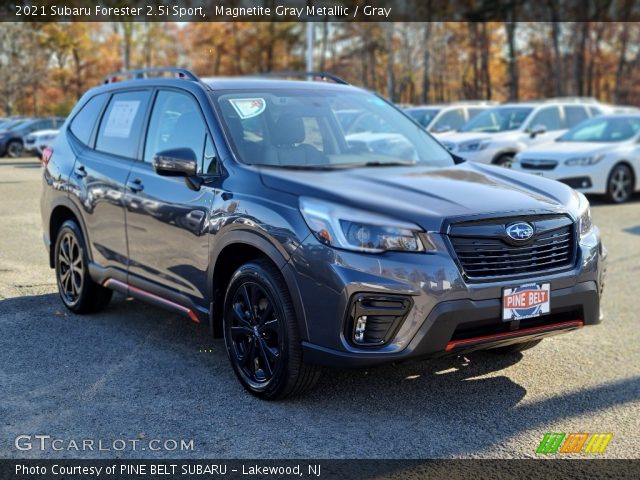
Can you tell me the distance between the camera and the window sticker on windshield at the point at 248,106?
5055 mm

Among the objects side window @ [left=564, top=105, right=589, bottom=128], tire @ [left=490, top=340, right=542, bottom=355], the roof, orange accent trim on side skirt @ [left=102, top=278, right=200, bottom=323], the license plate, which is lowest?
tire @ [left=490, top=340, right=542, bottom=355]

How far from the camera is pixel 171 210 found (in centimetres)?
498

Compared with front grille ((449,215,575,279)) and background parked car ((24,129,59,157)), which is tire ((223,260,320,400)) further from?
background parked car ((24,129,59,157))

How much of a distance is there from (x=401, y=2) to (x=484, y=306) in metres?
48.4

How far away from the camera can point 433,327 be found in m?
3.90

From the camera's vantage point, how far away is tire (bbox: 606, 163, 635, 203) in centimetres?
1371

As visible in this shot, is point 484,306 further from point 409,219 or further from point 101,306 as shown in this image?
point 101,306

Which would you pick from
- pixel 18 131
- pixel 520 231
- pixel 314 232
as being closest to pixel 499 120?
pixel 520 231

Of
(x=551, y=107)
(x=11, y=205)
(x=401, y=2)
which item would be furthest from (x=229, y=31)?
(x=11, y=205)

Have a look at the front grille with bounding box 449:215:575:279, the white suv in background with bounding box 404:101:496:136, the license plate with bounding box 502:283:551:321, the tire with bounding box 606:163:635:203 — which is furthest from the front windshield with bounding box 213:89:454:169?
the white suv in background with bounding box 404:101:496:136

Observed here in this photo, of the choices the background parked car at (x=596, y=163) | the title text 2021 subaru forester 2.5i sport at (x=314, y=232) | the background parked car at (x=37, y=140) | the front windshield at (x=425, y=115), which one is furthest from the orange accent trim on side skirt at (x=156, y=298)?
the background parked car at (x=37, y=140)

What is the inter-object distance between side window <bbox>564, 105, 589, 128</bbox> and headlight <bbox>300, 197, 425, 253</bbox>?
1459cm

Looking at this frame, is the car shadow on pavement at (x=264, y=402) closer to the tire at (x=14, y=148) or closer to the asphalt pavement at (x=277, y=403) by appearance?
the asphalt pavement at (x=277, y=403)

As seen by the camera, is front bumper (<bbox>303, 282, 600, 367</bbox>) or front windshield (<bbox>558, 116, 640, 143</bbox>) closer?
front bumper (<bbox>303, 282, 600, 367</bbox>)
